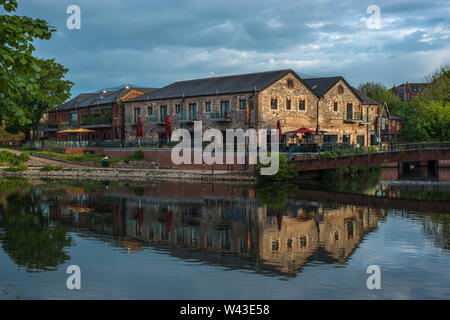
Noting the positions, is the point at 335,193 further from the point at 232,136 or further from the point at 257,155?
the point at 232,136

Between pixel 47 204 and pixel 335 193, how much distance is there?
17.5 meters

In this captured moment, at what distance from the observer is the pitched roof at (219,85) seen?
143 feet

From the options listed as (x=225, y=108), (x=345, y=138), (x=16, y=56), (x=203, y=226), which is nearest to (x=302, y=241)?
(x=203, y=226)

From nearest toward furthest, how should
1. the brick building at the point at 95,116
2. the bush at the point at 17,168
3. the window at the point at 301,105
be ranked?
the bush at the point at 17,168
the window at the point at 301,105
the brick building at the point at 95,116

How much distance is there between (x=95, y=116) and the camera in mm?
60594

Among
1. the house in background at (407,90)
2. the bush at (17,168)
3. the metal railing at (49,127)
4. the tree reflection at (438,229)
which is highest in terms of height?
the house in background at (407,90)

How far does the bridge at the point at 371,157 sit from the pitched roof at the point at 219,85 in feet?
26.8

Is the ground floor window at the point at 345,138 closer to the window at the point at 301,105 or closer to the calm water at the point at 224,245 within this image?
the window at the point at 301,105

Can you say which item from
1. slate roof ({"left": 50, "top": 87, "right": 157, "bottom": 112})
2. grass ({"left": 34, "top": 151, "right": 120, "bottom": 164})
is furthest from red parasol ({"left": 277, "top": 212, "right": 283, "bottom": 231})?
slate roof ({"left": 50, "top": 87, "right": 157, "bottom": 112})

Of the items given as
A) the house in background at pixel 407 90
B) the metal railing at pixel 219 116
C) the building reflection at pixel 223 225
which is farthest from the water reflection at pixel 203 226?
the house in background at pixel 407 90

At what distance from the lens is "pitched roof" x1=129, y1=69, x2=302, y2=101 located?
A: 43.6 meters

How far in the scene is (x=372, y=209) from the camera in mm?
24203
